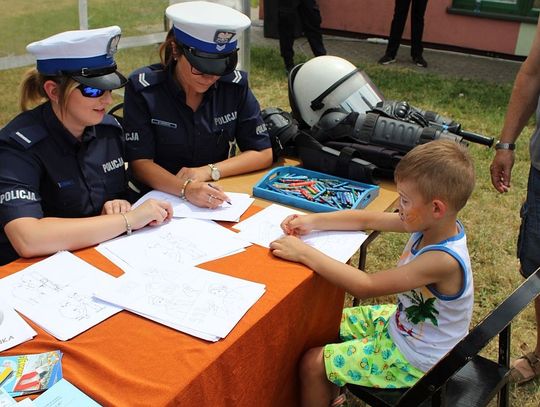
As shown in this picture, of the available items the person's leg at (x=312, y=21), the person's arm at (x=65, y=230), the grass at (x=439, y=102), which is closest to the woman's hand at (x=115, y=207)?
the person's arm at (x=65, y=230)

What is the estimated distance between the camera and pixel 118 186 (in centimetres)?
202

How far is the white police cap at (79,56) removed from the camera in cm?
167

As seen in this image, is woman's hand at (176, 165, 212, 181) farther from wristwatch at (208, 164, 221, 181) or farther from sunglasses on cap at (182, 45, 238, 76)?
sunglasses on cap at (182, 45, 238, 76)

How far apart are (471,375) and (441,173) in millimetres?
641

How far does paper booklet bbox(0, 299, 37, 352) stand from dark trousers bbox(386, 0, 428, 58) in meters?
6.69

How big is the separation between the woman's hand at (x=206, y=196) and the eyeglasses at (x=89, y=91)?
0.45 meters

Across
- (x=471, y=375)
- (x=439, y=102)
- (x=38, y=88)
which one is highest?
(x=38, y=88)

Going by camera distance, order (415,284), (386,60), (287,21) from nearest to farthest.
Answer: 1. (415,284)
2. (287,21)
3. (386,60)

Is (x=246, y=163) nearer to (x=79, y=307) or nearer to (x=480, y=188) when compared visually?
(x=79, y=307)

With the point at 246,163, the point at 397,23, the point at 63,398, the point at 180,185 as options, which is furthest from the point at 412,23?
the point at 63,398

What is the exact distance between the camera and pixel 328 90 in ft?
8.68

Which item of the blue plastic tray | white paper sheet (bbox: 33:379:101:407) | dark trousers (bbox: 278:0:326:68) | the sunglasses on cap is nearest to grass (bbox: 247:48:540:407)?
dark trousers (bbox: 278:0:326:68)

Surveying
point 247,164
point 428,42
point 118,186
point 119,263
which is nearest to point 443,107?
point 428,42

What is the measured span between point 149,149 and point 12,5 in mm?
2782
